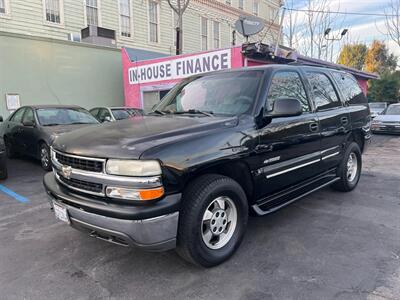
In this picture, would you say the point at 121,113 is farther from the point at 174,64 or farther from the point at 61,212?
the point at 61,212

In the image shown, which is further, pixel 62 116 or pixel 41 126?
pixel 62 116

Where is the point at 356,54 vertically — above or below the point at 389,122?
above

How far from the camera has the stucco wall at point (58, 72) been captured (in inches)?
443

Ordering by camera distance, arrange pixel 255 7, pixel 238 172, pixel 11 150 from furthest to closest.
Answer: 1. pixel 255 7
2. pixel 11 150
3. pixel 238 172

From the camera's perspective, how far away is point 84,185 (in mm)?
2850

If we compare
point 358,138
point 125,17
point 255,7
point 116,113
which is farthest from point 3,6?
point 255,7

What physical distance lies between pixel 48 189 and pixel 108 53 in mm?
11917

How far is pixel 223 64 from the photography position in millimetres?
10477

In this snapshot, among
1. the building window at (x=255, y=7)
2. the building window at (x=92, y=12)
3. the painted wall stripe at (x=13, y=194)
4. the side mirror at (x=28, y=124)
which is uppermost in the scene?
the building window at (x=255, y=7)

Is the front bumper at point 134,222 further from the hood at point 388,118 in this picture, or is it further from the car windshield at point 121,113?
the hood at point 388,118

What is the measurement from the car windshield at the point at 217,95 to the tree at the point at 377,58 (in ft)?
135

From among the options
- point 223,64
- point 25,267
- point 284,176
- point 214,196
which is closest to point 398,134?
point 223,64

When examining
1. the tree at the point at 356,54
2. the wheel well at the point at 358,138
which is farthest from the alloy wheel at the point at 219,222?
the tree at the point at 356,54

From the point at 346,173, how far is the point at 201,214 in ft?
10.9
